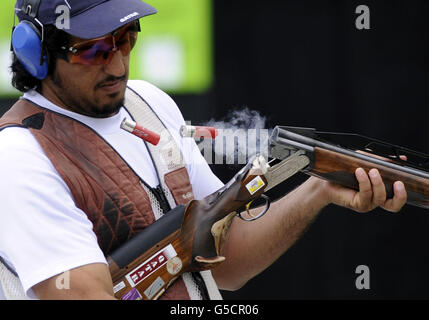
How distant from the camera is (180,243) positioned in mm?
2537

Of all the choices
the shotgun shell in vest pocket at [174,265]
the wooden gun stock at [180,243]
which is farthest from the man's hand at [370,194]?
the shotgun shell in vest pocket at [174,265]

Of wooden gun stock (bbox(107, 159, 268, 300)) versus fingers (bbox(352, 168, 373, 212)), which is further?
fingers (bbox(352, 168, 373, 212))

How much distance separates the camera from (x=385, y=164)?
8.88 feet

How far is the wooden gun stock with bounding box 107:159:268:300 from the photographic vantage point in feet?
8.04

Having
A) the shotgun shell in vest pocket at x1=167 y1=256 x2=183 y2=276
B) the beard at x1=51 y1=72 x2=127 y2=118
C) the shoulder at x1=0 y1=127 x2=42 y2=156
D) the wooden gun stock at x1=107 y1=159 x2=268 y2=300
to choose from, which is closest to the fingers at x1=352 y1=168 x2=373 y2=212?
the wooden gun stock at x1=107 y1=159 x2=268 y2=300

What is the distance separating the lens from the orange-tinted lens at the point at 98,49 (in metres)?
2.45

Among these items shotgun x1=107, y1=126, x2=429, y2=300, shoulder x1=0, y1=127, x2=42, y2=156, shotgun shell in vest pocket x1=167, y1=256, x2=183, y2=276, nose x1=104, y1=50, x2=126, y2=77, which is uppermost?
nose x1=104, y1=50, x2=126, y2=77

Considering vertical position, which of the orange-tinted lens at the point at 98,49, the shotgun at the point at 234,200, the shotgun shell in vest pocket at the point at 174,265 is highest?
the orange-tinted lens at the point at 98,49

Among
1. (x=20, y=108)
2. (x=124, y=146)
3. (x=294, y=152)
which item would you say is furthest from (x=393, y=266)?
(x=20, y=108)

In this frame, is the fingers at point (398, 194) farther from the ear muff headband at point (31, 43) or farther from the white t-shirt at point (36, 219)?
the ear muff headband at point (31, 43)

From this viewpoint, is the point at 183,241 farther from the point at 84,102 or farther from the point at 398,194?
the point at 398,194

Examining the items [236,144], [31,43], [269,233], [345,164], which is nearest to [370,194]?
[345,164]

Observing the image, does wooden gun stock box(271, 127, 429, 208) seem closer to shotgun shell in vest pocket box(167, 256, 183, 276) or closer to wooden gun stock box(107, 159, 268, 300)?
wooden gun stock box(107, 159, 268, 300)
